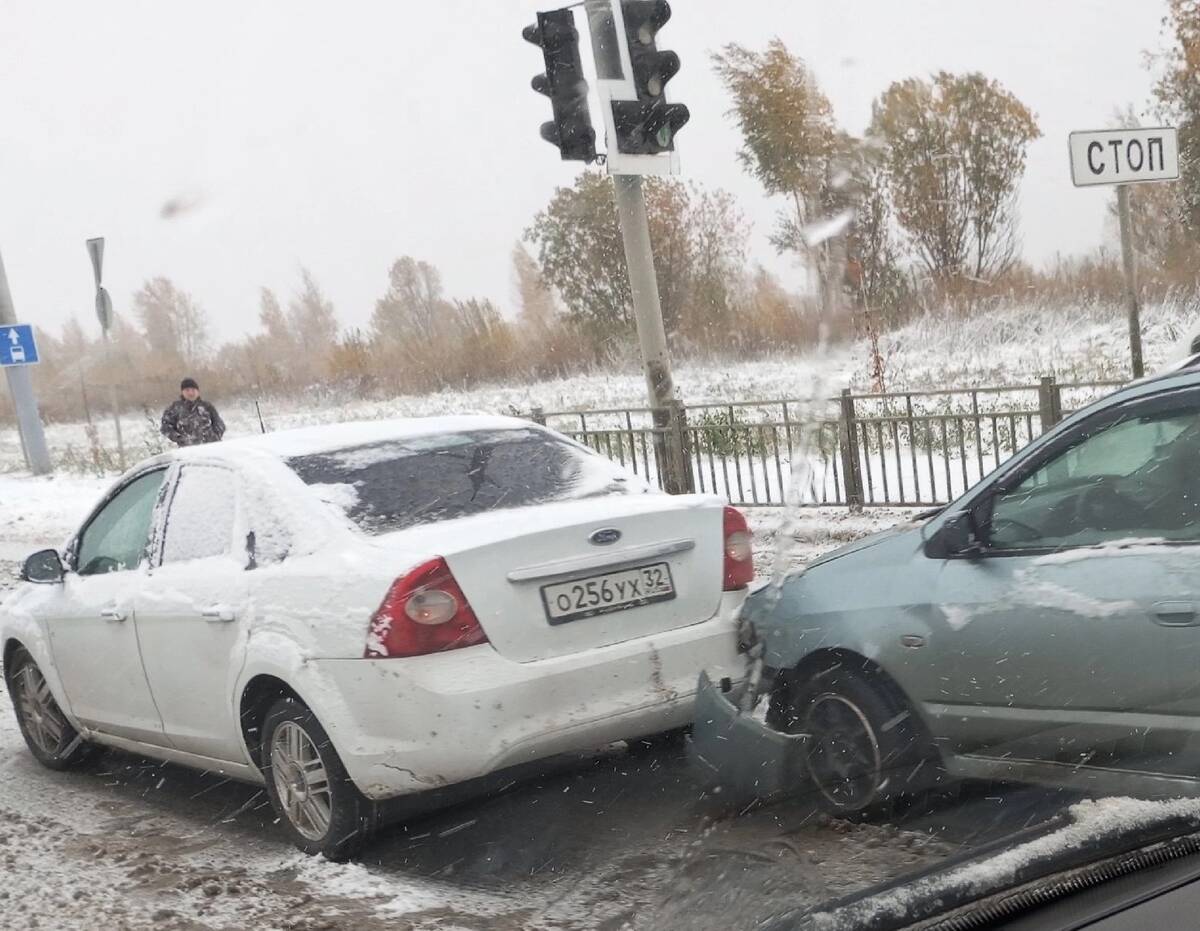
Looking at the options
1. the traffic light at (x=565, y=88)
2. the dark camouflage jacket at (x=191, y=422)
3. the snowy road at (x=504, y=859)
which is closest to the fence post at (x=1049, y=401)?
the traffic light at (x=565, y=88)

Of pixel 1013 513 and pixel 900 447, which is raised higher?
pixel 1013 513

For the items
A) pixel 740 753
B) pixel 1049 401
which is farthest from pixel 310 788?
pixel 1049 401

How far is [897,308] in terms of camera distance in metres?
18.4

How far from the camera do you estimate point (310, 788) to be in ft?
12.7

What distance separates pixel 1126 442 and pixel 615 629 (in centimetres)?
148

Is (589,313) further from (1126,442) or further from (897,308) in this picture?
(1126,442)

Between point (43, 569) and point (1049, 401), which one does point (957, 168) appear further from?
point (43, 569)

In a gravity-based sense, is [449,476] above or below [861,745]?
above

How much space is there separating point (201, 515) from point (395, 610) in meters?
1.28

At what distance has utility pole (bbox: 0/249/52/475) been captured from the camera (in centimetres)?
2114

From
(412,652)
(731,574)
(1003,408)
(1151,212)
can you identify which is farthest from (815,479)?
(1151,212)

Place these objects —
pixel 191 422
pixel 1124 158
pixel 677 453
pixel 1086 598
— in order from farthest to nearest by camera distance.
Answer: pixel 191 422 → pixel 677 453 → pixel 1124 158 → pixel 1086 598

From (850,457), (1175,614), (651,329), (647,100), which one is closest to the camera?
(1175,614)

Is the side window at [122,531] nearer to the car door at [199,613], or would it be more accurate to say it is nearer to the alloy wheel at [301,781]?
the car door at [199,613]
